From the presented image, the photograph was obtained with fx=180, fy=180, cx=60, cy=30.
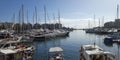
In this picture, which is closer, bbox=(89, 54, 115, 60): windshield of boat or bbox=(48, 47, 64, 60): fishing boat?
bbox=(89, 54, 115, 60): windshield of boat

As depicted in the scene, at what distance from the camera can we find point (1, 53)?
2381 cm

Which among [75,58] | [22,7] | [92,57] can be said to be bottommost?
[75,58]

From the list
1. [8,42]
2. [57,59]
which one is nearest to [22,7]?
[8,42]

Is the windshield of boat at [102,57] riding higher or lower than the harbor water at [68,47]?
higher

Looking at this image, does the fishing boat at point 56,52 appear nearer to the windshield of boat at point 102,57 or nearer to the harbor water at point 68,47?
the windshield of boat at point 102,57

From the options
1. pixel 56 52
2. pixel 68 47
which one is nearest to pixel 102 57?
pixel 56 52

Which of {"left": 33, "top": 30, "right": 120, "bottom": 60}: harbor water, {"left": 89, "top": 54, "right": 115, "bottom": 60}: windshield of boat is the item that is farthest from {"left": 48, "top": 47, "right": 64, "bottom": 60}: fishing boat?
{"left": 33, "top": 30, "right": 120, "bottom": 60}: harbor water

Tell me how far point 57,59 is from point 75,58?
10100mm

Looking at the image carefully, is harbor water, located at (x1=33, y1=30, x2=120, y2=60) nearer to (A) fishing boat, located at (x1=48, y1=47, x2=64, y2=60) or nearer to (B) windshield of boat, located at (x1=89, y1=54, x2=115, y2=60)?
(A) fishing boat, located at (x1=48, y1=47, x2=64, y2=60)

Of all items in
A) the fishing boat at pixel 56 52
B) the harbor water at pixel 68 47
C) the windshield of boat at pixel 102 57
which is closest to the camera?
the windshield of boat at pixel 102 57

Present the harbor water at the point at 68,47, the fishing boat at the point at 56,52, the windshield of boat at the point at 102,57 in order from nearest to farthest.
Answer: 1. the windshield of boat at the point at 102,57
2. the fishing boat at the point at 56,52
3. the harbor water at the point at 68,47

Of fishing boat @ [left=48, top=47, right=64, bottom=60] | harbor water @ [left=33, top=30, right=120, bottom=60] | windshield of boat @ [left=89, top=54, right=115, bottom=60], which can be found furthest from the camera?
harbor water @ [left=33, top=30, right=120, bottom=60]

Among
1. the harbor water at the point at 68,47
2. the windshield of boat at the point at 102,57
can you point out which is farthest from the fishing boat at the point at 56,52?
the harbor water at the point at 68,47

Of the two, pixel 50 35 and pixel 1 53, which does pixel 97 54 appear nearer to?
pixel 1 53
